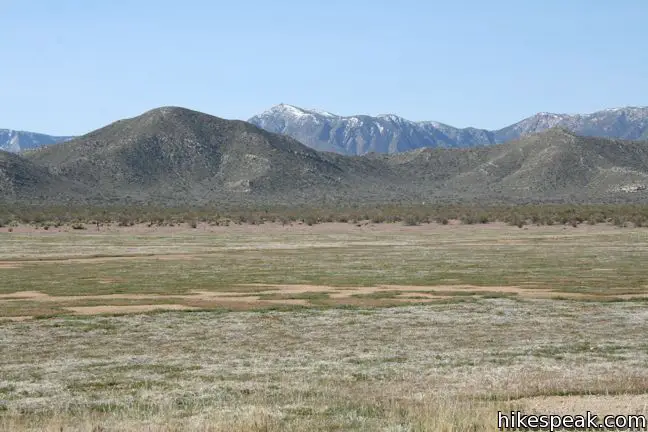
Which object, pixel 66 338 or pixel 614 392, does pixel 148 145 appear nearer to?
pixel 66 338

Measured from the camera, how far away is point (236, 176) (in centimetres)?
18362

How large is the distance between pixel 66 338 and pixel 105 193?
465 feet

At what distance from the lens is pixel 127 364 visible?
2283cm

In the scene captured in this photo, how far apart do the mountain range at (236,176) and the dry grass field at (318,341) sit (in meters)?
107

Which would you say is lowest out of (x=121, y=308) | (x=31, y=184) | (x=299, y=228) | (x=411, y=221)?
(x=121, y=308)

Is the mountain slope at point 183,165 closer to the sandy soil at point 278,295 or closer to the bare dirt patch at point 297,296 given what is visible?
the sandy soil at point 278,295

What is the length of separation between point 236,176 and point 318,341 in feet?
519

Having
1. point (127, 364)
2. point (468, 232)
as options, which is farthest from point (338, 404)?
point (468, 232)

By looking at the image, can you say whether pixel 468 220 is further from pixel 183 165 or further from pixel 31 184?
pixel 183 165

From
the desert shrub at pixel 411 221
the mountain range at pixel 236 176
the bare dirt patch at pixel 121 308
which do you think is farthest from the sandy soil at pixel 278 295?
the mountain range at pixel 236 176

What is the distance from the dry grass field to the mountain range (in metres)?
107

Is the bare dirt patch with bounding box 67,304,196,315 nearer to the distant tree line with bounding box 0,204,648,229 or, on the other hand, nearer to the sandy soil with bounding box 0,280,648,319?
the sandy soil with bounding box 0,280,648,319

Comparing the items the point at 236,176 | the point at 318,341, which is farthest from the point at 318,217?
the point at 318,341

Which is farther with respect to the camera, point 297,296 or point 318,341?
point 297,296
